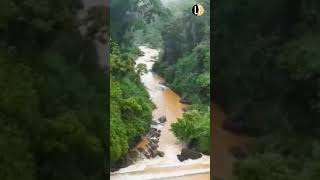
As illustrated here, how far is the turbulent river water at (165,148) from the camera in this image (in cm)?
282

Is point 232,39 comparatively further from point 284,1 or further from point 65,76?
point 65,76

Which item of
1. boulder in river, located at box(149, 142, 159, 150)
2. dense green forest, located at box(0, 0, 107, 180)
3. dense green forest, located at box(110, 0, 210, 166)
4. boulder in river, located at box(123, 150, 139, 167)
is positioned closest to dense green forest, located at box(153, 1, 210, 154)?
dense green forest, located at box(110, 0, 210, 166)

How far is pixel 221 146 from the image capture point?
2.87 m

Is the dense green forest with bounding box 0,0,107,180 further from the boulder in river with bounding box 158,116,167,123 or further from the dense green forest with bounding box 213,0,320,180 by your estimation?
the dense green forest with bounding box 213,0,320,180

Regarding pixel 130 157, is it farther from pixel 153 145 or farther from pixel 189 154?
pixel 189 154

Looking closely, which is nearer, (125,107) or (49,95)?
(49,95)

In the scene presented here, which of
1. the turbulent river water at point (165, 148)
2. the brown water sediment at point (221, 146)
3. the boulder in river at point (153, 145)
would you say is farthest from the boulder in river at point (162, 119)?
the brown water sediment at point (221, 146)

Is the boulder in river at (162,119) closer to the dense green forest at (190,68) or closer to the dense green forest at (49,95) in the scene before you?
the dense green forest at (190,68)

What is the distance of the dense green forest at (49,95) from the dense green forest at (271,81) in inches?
27.8

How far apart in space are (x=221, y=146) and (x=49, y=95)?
99 centimetres

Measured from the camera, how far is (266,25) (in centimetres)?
286

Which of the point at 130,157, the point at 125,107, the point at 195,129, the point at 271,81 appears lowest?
the point at 130,157

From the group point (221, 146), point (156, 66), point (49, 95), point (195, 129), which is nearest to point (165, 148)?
point (195, 129)

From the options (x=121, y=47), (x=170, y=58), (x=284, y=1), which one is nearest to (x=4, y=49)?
(x=121, y=47)
